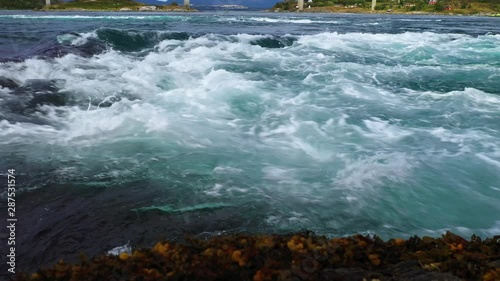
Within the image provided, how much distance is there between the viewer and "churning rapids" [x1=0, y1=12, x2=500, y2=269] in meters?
4.36

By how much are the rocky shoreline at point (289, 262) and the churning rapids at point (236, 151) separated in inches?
41.0

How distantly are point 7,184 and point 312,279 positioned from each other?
4455 mm

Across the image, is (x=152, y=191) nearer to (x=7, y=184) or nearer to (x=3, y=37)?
(x=7, y=184)

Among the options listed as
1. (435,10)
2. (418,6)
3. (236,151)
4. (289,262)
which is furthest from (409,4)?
(289,262)

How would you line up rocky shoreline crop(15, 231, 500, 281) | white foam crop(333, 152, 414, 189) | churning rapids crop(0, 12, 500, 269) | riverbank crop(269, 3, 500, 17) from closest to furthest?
rocky shoreline crop(15, 231, 500, 281) → churning rapids crop(0, 12, 500, 269) → white foam crop(333, 152, 414, 189) → riverbank crop(269, 3, 500, 17)

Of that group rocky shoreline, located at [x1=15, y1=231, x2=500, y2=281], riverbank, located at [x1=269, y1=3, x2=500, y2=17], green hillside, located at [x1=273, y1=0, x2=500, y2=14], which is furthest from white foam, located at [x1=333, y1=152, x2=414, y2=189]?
green hillside, located at [x1=273, y1=0, x2=500, y2=14]

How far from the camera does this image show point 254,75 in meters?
13.4

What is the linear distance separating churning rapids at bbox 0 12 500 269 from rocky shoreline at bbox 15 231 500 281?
104 cm

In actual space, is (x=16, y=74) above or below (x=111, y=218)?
above

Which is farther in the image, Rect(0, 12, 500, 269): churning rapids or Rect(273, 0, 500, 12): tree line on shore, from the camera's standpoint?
Rect(273, 0, 500, 12): tree line on shore

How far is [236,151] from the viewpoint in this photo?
6824 millimetres

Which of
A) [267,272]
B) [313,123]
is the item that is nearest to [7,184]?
[267,272]

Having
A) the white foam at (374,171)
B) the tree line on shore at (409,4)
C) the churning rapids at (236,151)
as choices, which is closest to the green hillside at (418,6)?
the tree line on shore at (409,4)

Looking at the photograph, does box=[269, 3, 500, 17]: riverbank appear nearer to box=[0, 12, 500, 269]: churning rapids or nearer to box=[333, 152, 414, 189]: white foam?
box=[0, 12, 500, 269]: churning rapids
